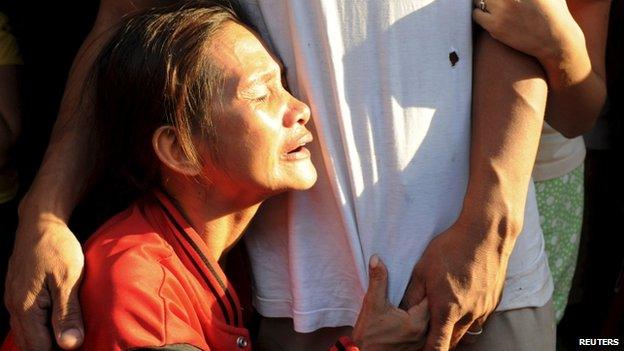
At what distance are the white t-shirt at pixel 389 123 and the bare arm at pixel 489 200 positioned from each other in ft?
0.16

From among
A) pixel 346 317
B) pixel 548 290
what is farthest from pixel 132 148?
pixel 548 290

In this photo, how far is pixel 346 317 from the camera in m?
1.83

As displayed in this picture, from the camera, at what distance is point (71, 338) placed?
5.62ft

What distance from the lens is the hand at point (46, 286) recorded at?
5.68 ft

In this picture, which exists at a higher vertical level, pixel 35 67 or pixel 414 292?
pixel 35 67

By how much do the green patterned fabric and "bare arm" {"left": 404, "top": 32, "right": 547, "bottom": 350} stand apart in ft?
2.43

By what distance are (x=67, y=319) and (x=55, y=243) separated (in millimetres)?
171

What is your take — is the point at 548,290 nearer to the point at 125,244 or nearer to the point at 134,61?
the point at 125,244

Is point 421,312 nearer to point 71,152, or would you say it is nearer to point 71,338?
point 71,338

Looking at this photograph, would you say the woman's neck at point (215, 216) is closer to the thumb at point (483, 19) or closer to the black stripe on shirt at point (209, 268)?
the black stripe on shirt at point (209, 268)

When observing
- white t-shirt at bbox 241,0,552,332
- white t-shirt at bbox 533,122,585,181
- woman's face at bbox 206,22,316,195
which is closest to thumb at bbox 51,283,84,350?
woman's face at bbox 206,22,316,195

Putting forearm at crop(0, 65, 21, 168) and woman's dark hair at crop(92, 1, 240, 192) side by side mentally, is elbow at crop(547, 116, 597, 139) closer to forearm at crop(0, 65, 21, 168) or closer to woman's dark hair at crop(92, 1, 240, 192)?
woman's dark hair at crop(92, 1, 240, 192)

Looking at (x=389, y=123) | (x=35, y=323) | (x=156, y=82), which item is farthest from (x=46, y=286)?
(x=389, y=123)

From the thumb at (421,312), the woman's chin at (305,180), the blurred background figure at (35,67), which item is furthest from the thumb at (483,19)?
the blurred background figure at (35,67)
